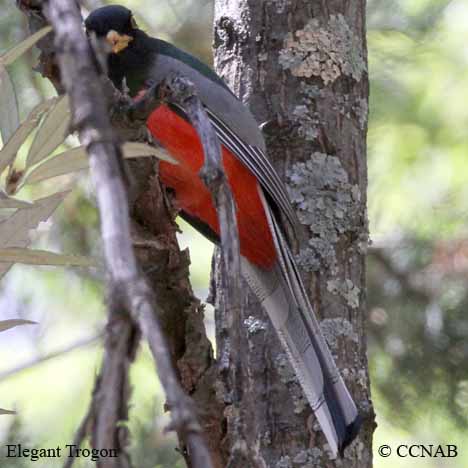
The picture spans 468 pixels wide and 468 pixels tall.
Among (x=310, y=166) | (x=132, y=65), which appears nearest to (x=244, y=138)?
(x=310, y=166)

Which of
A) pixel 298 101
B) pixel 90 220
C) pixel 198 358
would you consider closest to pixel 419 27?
pixel 90 220

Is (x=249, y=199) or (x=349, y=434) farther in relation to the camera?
(x=249, y=199)

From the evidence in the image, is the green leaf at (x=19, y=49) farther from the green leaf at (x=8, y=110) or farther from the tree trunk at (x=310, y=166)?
the tree trunk at (x=310, y=166)

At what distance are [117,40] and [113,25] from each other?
107mm

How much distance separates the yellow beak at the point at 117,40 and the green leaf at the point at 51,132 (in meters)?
1.56

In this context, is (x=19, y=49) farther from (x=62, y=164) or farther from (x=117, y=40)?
(x=117, y=40)

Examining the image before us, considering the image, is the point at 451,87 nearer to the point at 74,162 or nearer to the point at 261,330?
the point at 261,330

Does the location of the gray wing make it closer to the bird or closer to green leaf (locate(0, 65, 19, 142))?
the bird

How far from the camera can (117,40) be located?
119 inches

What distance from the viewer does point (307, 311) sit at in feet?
7.93

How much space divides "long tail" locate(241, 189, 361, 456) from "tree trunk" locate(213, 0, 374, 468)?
10 centimetres

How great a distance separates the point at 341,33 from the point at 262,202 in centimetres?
61

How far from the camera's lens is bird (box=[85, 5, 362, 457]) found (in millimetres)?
2322

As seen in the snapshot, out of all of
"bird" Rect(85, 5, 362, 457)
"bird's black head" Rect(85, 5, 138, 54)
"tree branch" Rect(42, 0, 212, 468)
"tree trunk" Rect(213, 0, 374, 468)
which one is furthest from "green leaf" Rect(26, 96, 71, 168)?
"bird's black head" Rect(85, 5, 138, 54)
